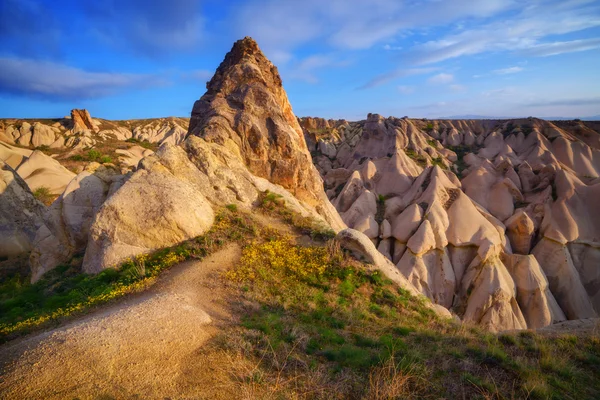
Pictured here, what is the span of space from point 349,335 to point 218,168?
294 inches

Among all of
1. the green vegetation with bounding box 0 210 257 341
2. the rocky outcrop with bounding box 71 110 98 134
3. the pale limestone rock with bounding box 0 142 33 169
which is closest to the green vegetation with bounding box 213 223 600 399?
the green vegetation with bounding box 0 210 257 341

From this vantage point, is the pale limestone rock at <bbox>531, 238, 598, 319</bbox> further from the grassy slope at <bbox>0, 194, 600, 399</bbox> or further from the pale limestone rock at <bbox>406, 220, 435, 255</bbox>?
the grassy slope at <bbox>0, 194, 600, 399</bbox>

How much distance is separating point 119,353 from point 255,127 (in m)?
9.69

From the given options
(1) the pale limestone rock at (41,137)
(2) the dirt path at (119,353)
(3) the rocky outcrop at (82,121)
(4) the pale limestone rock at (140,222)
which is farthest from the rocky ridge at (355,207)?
(3) the rocky outcrop at (82,121)

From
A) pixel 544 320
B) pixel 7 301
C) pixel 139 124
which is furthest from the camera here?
pixel 139 124

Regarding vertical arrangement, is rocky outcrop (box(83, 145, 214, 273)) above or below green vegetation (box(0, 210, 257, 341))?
above

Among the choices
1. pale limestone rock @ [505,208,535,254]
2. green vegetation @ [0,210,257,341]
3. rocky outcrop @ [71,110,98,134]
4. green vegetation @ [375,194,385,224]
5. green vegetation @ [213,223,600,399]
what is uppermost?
rocky outcrop @ [71,110,98,134]

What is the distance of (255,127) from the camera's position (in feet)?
41.4

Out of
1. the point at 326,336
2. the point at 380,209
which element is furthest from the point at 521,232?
the point at 326,336

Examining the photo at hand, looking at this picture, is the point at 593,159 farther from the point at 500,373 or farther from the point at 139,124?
the point at 139,124

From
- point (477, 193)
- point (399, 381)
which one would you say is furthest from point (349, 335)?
point (477, 193)

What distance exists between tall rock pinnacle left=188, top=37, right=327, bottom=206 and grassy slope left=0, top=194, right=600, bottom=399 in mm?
3940

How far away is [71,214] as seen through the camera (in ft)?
34.6

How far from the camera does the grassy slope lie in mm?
4320
